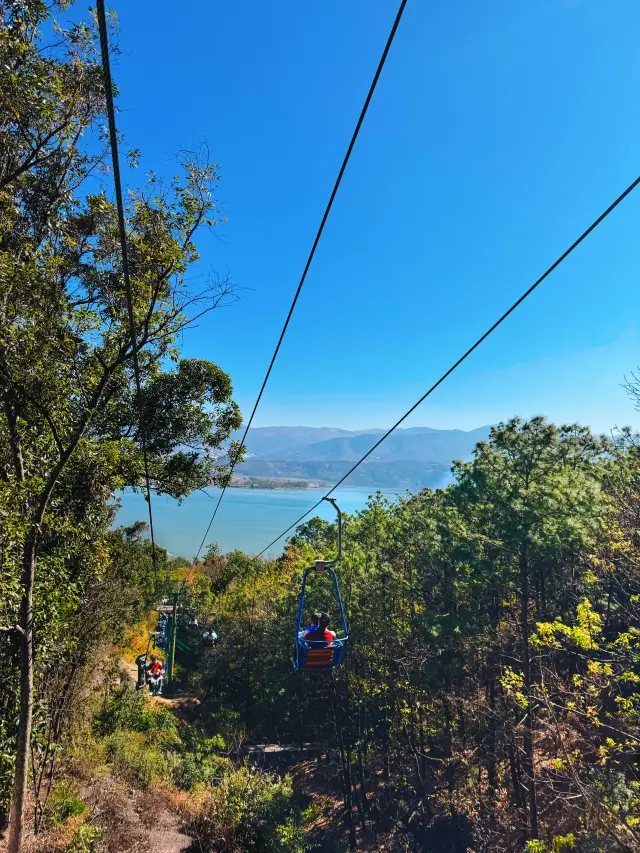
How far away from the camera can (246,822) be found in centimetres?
1198

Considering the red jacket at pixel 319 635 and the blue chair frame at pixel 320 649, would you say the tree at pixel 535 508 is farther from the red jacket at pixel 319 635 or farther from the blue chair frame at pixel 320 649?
the red jacket at pixel 319 635

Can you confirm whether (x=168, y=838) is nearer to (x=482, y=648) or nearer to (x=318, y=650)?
(x=318, y=650)

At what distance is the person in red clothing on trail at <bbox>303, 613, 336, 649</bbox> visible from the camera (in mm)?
6289

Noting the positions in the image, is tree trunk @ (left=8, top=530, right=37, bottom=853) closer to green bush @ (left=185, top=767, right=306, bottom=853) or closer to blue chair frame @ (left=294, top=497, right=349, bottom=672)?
blue chair frame @ (left=294, top=497, right=349, bottom=672)

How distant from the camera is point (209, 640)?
42.1 feet

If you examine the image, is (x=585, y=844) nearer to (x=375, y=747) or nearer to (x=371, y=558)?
(x=371, y=558)

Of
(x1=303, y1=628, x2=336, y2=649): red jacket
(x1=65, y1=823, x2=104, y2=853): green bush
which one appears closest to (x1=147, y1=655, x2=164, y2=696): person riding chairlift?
(x1=65, y1=823, x2=104, y2=853): green bush

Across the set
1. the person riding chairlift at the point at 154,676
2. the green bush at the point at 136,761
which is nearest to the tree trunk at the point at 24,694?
the person riding chairlift at the point at 154,676

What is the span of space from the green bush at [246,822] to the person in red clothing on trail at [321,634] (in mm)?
8976

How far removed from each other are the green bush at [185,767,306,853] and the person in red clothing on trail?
29.4ft

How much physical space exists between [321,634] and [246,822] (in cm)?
1019

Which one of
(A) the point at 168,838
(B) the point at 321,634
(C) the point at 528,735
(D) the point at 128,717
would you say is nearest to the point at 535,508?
(C) the point at 528,735

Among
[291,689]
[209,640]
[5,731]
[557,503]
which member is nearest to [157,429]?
[5,731]

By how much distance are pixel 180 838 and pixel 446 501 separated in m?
14.9
